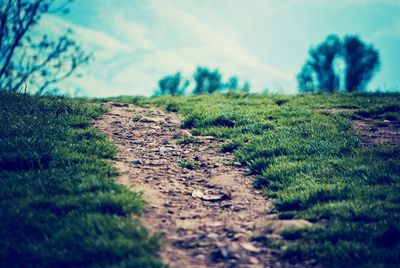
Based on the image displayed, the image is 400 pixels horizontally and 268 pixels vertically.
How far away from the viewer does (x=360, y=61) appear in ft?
152

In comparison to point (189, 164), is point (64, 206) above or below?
below

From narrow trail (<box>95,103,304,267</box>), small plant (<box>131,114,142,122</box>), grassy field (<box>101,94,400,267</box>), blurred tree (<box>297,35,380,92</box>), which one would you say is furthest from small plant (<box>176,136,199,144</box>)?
blurred tree (<box>297,35,380,92</box>)

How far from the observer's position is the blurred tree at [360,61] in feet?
150

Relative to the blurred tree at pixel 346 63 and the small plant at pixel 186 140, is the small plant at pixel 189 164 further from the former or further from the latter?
the blurred tree at pixel 346 63

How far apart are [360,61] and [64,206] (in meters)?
50.3

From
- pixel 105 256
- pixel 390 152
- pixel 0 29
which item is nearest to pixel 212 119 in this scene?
pixel 390 152

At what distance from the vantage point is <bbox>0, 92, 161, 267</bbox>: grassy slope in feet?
11.8

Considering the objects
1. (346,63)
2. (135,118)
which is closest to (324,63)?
(346,63)

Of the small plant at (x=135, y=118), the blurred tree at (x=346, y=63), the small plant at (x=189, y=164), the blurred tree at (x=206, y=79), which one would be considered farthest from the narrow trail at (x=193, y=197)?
the blurred tree at (x=206, y=79)

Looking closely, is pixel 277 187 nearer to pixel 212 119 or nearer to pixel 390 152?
pixel 390 152

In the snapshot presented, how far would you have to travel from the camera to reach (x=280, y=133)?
7.64 meters

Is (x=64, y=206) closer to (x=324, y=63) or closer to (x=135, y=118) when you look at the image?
(x=135, y=118)

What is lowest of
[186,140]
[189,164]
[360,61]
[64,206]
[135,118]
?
[64,206]

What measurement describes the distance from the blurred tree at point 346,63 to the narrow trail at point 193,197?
40.0m
